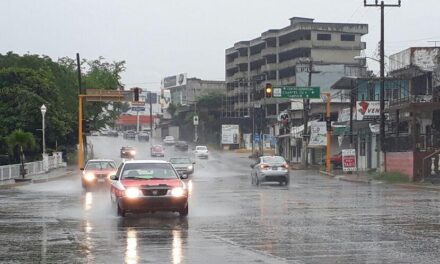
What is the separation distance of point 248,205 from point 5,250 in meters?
11.8

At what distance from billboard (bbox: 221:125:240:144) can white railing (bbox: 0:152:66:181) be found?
52816 millimetres

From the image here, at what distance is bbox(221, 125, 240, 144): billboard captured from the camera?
11938cm

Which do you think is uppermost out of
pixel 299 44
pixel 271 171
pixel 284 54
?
pixel 299 44

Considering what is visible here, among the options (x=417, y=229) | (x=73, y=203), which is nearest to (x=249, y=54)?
(x=73, y=203)

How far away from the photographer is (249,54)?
431ft

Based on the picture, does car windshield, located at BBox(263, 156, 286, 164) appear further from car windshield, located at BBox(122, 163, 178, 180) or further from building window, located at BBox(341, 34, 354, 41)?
building window, located at BBox(341, 34, 354, 41)

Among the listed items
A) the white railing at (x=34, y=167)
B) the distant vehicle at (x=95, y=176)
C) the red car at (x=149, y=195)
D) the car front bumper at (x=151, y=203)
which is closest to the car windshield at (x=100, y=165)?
the distant vehicle at (x=95, y=176)

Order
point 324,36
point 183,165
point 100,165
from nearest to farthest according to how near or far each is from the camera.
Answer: point 100,165 < point 183,165 < point 324,36

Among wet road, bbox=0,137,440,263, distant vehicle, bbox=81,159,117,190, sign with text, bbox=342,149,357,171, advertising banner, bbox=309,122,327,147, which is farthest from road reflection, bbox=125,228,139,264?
advertising banner, bbox=309,122,327,147

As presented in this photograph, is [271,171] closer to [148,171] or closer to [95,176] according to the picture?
[95,176]

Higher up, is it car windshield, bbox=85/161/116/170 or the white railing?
car windshield, bbox=85/161/116/170

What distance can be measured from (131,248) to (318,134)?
59448 millimetres

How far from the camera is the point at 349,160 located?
51906 mm

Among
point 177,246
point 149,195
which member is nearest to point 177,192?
point 149,195
